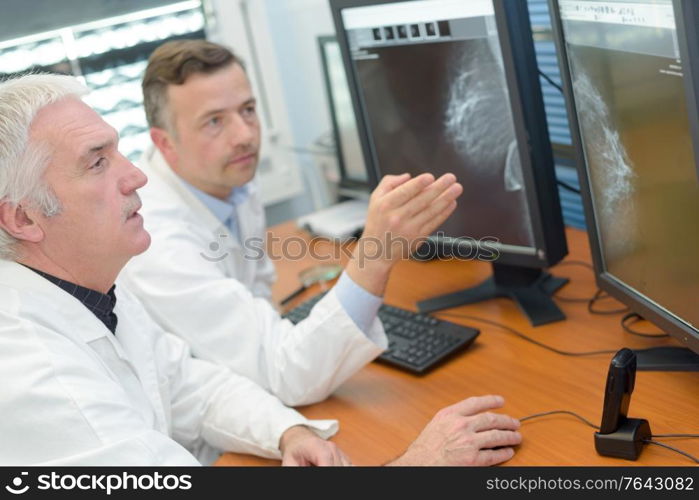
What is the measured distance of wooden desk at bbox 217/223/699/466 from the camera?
112 cm

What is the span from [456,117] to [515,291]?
0.35m

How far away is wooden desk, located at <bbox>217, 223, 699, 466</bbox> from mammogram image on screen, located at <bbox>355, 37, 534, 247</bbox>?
0.18 metres

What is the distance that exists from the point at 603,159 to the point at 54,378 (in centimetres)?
82

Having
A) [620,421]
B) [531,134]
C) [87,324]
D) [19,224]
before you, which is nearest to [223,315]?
[87,324]

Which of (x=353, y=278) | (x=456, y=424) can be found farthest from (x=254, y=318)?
(x=456, y=424)

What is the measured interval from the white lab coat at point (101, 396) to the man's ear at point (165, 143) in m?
0.45

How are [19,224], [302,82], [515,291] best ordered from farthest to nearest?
[302,82]
[515,291]
[19,224]

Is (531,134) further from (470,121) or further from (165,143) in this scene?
(165,143)

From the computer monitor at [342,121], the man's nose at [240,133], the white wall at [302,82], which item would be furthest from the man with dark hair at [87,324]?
the white wall at [302,82]

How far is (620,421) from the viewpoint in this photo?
1.06 m

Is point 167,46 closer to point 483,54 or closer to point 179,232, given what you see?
point 179,232

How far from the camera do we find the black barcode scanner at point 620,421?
1.04 meters

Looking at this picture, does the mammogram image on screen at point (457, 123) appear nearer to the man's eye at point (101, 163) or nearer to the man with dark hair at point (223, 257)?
the man with dark hair at point (223, 257)

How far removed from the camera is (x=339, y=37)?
5.39 feet
